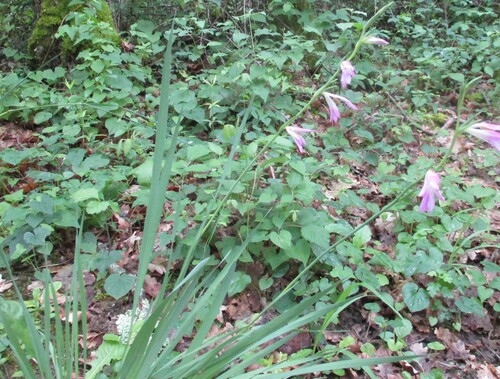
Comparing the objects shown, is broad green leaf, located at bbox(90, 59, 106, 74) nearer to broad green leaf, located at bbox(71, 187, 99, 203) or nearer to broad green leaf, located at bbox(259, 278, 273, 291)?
broad green leaf, located at bbox(71, 187, 99, 203)

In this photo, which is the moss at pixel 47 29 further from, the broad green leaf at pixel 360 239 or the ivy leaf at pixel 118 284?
the broad green leaf at pixel 360 239

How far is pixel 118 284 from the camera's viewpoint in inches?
72.6

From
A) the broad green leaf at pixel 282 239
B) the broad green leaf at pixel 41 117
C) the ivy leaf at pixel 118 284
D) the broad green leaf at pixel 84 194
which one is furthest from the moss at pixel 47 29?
the broad green leaf at pixel 282 239

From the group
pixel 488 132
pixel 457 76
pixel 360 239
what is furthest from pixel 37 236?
pixel 457 76

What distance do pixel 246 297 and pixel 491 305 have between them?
1.12m

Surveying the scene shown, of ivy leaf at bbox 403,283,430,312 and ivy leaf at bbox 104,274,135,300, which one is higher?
ivy leaf at bbox 104,274,135,300

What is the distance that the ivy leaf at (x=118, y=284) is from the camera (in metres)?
1.81

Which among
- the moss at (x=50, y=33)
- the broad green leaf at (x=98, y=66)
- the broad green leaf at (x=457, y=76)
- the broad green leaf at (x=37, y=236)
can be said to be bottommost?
the broad green leaf at (x=457, y=76)

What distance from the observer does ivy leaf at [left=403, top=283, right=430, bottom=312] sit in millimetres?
1909

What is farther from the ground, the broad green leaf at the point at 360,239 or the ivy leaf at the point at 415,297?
the broad green leaf at the point at 360,239

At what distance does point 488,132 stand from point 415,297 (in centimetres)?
116

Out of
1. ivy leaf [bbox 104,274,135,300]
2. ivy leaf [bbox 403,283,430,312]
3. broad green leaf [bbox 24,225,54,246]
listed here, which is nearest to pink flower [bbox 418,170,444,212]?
ivy leaf [bbox 403,283,430,312]

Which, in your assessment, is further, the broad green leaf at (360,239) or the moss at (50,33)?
the moss at (50,33)

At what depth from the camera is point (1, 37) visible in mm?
3838
